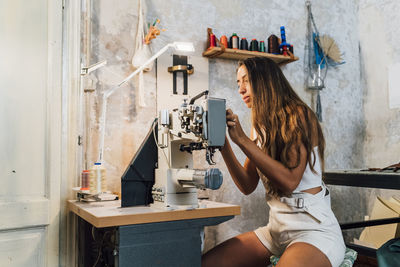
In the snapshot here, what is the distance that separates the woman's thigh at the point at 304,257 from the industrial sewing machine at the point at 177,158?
0.39 m

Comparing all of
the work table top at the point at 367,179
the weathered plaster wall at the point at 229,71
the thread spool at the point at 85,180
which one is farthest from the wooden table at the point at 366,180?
the thread spool at the point at 85,180

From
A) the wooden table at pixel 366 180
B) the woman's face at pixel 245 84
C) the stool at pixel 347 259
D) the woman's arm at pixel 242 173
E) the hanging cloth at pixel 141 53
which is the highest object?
the hanging cloth at pixel 141 53

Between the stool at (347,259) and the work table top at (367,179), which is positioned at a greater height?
the work table top at (367,179)

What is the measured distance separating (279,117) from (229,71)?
1166mm

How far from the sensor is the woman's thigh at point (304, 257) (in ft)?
4.33

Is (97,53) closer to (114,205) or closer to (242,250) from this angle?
(114,205)

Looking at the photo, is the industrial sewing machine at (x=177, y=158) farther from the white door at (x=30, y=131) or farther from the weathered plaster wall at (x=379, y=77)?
the weathered plaster wall at (x=379, y=77)

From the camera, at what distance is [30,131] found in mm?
1965

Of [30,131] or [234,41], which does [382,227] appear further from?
[30,131]

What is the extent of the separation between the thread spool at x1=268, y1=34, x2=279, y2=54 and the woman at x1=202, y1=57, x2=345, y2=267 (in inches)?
41.3

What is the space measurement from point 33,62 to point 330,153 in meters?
2.51

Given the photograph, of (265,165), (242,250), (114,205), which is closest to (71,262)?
(114,205)

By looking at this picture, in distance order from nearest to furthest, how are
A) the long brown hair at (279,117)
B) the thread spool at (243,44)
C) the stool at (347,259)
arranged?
the stool at (347,259), the long brown hair at (279,117), the thread spool at (243,44)

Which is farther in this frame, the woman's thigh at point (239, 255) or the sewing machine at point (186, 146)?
the woman's thigh at point (239, 255)
